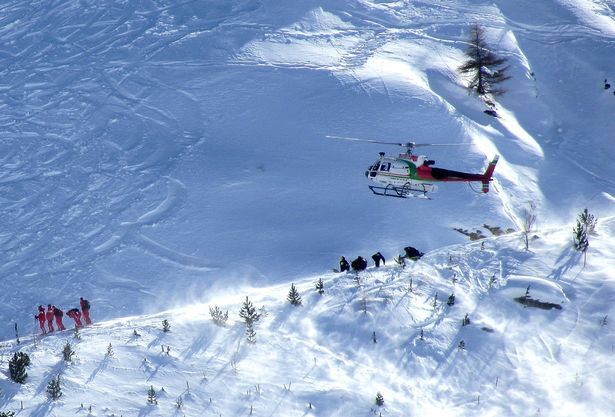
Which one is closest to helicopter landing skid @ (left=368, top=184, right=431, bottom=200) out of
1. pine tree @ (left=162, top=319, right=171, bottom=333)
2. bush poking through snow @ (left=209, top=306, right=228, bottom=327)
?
bush poking through snow @ (left=209, top=306, right=228, bottom=327)

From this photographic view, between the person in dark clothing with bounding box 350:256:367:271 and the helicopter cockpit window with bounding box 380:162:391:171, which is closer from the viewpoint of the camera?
the person in dark clothing with bounding box 350:256:367:271

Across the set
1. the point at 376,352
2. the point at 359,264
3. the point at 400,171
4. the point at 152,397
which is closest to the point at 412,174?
the point at 400,171

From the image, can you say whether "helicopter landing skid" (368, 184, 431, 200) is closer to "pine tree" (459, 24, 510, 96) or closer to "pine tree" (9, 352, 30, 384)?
"pine tree" (459, 24, 510, 96)

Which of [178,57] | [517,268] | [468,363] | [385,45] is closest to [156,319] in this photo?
[468,363]

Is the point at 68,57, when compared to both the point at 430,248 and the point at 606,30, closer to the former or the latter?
the point at 430,248

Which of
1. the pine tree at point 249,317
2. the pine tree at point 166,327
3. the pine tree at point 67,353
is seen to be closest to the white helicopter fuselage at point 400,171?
the pine tree at point 249,317
